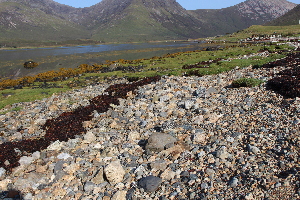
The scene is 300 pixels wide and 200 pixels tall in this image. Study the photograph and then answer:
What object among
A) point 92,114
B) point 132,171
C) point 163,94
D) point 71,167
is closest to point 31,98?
point 92,114

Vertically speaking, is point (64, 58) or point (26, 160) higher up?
point (64, 58)

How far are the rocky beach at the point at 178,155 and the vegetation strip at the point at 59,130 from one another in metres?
0.46

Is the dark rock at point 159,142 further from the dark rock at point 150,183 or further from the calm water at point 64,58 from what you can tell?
the calm water at point 64,58

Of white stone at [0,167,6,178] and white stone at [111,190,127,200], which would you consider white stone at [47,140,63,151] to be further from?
white stone at [111,190,127,200]

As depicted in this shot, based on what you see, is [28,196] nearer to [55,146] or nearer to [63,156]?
[63,156]

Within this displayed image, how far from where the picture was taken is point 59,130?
40.7 ft

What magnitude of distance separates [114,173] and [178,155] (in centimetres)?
239

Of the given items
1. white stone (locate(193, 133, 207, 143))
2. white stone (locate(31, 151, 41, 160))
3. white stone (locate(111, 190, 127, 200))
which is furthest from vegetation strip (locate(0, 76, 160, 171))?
white stone (locate(193, 133, 207, 143))

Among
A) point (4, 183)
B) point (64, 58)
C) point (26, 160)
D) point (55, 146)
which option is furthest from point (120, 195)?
point (64, 58)

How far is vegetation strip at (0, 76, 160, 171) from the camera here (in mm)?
9895

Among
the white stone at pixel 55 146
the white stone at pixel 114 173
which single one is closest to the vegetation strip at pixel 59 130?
the white stone at pixel 55 146

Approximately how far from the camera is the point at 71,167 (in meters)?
8.52

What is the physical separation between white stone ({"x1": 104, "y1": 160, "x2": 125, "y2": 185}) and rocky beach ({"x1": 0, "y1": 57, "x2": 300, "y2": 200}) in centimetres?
3

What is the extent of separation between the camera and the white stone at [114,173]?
299 inches
